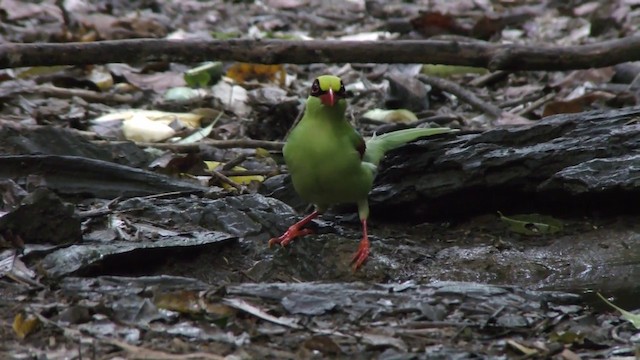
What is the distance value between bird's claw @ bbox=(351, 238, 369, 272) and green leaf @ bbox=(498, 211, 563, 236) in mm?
837

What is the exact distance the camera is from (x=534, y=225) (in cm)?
511

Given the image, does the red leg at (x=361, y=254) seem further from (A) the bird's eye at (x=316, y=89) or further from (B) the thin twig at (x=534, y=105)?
(B) the thin twig at (x=534, y=105)

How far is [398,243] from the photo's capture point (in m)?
4.98

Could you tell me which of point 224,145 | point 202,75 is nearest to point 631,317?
point 224,145

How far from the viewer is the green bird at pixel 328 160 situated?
4.67 meters

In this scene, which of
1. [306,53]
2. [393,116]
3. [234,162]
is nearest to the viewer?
[306,53]

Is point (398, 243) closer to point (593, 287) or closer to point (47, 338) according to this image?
point (593, 287)

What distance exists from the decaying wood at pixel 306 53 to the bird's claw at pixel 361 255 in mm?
1209

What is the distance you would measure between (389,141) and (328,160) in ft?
1.91

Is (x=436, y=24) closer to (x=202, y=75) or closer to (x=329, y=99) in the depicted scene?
(x=202, y=75)

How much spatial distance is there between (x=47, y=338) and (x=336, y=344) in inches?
38.8

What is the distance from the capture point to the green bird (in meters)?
4.67

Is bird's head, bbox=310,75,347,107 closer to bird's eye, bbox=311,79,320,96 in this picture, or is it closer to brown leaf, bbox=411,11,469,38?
bird's eye, bbox=311,79,320,96

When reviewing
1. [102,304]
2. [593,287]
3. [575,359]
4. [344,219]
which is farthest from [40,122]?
[575,359]
